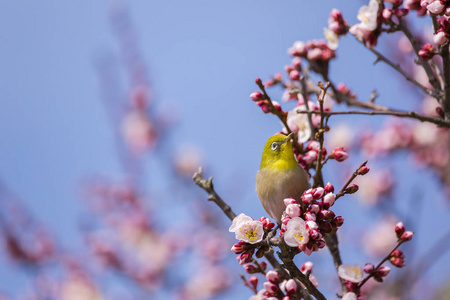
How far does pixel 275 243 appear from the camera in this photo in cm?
164

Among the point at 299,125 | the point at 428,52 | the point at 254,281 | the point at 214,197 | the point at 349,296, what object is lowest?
the point at 349,296

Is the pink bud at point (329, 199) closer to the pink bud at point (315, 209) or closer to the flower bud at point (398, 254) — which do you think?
the pink bud at point (315, 209)

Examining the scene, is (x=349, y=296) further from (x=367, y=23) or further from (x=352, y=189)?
(x=367, y=23)

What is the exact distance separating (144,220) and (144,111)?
245cm

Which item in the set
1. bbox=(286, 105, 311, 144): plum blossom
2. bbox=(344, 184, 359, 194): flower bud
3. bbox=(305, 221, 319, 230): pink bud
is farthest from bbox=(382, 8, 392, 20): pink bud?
bbox=(305, 221, 319, 230): pink bud

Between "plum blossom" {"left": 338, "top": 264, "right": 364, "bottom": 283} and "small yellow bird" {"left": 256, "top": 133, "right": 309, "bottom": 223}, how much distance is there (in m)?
0.34

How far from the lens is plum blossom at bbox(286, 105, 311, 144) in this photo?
7.25 feet

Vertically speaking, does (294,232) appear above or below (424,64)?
below

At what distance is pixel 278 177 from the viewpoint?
193cm

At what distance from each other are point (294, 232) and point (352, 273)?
0.44 meters

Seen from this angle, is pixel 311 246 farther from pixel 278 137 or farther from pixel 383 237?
pixel 383 237

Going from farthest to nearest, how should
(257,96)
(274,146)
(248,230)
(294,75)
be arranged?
1. (294,75)
2. (257,96)
3. (274,146)
4. (248,230)

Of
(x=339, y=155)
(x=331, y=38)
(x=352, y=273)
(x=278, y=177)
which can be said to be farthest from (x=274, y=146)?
(x=331, y=38)

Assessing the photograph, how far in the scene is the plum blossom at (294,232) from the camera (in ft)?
5.09
